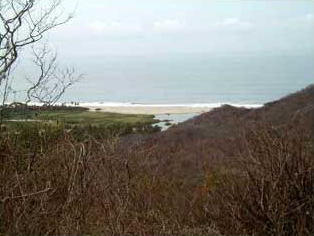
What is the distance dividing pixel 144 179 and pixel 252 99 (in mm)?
16466

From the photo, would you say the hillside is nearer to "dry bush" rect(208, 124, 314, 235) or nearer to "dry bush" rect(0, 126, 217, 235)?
"dry bush" rect(208, 124, 314, 235)

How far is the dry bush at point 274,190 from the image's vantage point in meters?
5.29

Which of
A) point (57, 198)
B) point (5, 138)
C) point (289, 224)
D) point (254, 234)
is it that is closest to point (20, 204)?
point (57, 198)

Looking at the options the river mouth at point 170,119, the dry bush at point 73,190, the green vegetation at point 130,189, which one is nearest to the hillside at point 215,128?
the river mouth at point 170,119

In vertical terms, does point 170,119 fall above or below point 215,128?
above

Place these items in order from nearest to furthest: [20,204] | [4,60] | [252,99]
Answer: [20,204] → [4,60] → [252,99]

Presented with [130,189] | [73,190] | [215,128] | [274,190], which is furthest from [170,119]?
[73,190]

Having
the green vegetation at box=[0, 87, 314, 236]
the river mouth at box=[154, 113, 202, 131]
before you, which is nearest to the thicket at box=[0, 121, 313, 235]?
the green vegetation at box=[0, 87, 314, 236]

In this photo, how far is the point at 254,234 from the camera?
533cm

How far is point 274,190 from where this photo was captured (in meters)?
5.30

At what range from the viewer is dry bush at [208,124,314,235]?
5285mm

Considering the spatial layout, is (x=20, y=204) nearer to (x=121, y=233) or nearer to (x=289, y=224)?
(x=121, y=233)

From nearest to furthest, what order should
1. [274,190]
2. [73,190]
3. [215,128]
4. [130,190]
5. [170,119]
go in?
[73,190]
[130,190]
[274,190]
[215,128]
[170,119]

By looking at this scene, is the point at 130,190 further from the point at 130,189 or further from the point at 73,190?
the point at 73,190
